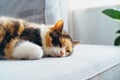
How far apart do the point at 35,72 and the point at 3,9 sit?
92 cm

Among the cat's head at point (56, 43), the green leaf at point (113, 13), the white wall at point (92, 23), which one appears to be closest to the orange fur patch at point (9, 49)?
the cat's head at point (56, 43)

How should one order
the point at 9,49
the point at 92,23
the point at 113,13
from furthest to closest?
the point at 92,23 < the point at 113,13 < the point at 9,49

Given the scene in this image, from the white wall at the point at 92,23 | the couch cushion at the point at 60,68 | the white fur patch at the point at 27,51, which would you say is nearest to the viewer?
the couch cushion at the point at 60,68

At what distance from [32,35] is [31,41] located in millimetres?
33

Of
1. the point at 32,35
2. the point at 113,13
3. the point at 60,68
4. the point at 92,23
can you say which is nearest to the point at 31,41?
the point at 32,35

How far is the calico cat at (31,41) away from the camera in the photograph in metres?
0.85

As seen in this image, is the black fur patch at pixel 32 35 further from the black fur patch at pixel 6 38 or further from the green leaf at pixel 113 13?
the green leaf at pixel 113 13

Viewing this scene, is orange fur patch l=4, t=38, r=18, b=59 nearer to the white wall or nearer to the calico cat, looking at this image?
the calico cat

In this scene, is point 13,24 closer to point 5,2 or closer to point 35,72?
point 35,72

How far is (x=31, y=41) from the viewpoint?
2.97 feet

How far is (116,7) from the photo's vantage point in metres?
1.70

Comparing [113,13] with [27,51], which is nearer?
[27,51]

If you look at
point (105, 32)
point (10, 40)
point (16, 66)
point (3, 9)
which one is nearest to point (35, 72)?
point (16, 66)

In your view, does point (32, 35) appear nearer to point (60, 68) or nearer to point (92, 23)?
point (60, 68)
